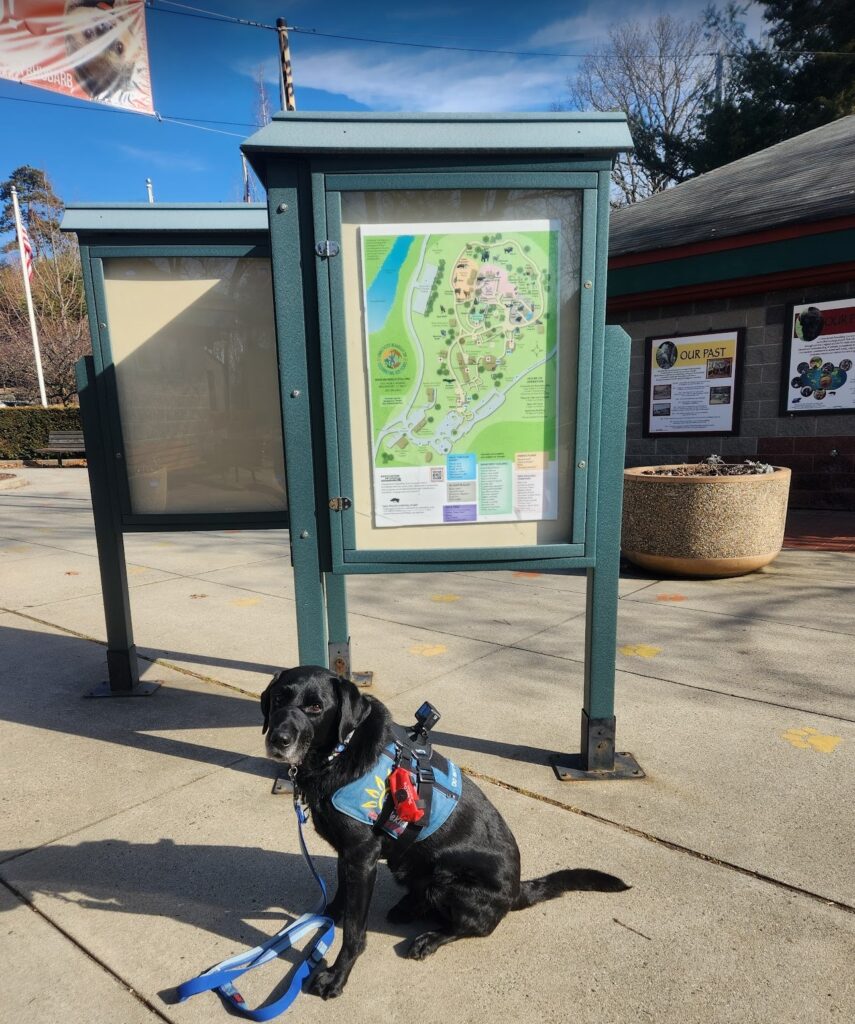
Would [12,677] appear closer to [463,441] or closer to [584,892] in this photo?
[463,441]

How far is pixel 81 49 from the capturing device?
551 inches

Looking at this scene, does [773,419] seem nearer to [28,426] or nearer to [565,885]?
[565,885]

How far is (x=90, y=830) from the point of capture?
2.42 meters

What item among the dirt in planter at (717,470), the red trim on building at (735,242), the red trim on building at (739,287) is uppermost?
the red trim on building at (735,242)

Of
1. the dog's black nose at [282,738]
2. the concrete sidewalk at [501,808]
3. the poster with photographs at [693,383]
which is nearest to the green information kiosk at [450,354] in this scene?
the concrete sidewalk at [501,808]

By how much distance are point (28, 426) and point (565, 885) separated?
2348 centimetres

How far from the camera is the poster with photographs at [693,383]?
336 inches

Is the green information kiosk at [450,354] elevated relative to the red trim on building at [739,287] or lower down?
lower down

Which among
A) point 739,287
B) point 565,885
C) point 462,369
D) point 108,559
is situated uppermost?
point 739,287

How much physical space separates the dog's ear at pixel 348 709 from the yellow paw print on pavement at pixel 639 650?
2604mm

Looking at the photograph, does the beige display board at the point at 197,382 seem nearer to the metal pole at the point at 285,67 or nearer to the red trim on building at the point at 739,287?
the red trim on building at the point at 739,287

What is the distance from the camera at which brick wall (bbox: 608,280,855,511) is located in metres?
7.97

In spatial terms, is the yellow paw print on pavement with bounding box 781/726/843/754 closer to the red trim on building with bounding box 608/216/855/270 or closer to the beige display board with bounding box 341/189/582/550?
the beige display board with bounding box 341/189/582/550

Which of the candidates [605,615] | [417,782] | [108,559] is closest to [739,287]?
[605,615]
